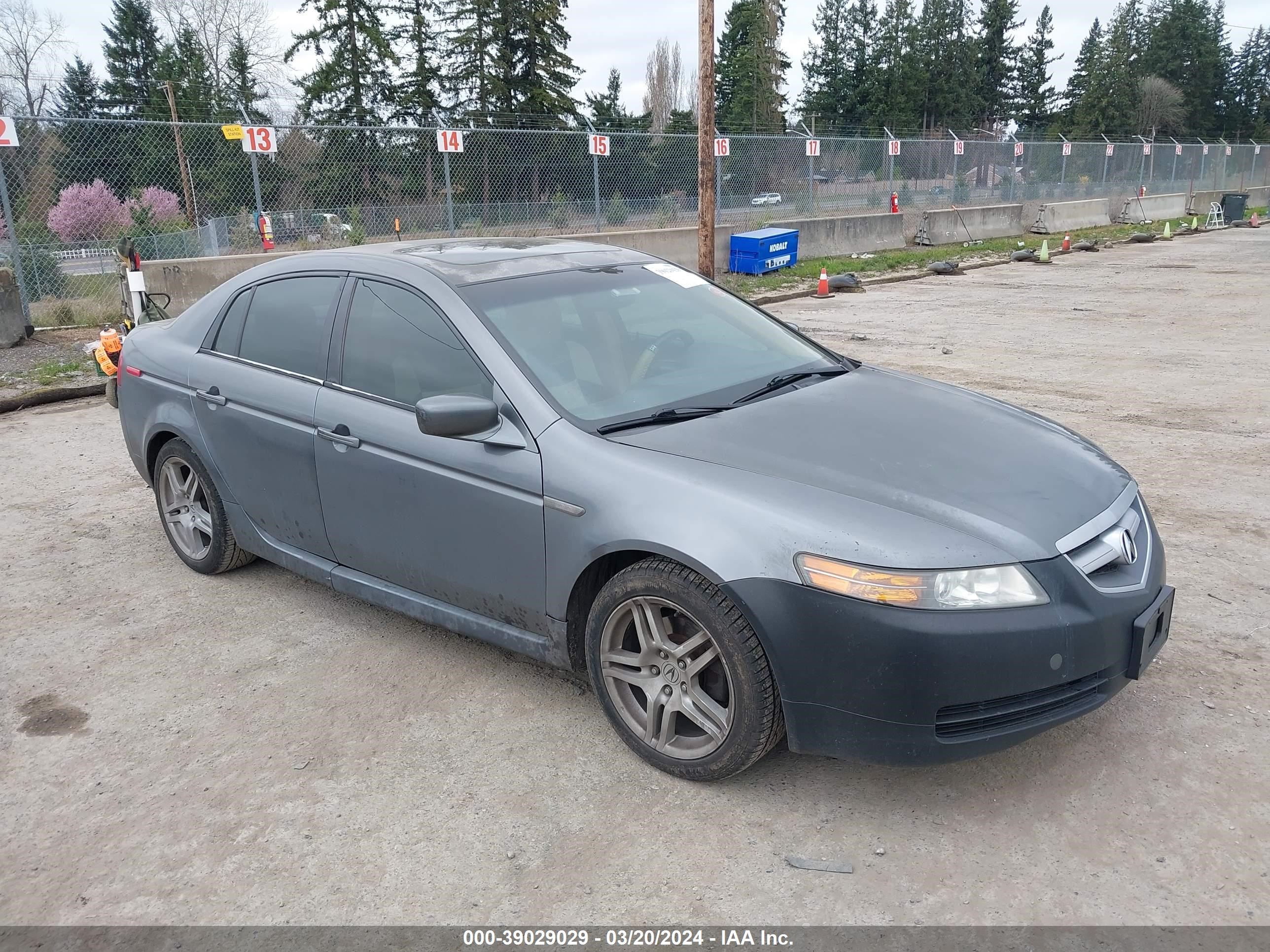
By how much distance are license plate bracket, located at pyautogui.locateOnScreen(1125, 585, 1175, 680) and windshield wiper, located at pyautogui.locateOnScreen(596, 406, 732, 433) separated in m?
1.47

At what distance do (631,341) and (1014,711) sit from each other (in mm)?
1913

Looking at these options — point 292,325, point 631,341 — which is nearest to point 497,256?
point 631,341

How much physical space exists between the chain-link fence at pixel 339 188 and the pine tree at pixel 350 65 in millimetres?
26093

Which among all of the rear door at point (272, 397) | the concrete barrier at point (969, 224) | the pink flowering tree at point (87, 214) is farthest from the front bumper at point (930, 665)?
the concrete barrier at point (969, 224)

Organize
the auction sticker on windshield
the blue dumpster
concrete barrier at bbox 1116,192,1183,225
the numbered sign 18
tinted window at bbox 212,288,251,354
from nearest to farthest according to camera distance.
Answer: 1. the auction sticker on windshield
2. tinted window at bbox 212,288,251,354
3. the numbered sign 18
4. the blue dumpster
5. concrete barrier at bbox 1116,192,1183,225

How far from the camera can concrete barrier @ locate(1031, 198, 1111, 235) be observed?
29297mm

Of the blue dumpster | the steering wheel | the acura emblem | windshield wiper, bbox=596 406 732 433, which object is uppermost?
the steering wheel

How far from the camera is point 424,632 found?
14.0ft

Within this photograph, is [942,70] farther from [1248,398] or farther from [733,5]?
[1248,398]

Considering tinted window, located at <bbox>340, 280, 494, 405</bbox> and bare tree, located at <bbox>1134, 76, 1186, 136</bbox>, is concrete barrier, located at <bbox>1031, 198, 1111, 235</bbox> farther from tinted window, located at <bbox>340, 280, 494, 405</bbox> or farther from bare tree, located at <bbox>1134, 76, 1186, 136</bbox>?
bare tree, located at <bbox>1134, 76, 1186, 136</bbox>

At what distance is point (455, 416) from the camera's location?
3270 millimetres

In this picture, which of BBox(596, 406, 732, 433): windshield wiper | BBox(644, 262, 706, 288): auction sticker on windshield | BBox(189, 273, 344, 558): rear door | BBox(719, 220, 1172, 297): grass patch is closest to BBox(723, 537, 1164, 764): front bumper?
BBox(596, 406, 732, 433): windshield wiper

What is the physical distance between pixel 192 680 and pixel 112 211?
45.7ft

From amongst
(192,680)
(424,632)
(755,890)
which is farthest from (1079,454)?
(192,680)
